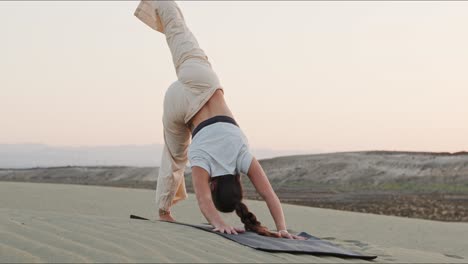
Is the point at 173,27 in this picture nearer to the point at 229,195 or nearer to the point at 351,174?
the point at 229,195

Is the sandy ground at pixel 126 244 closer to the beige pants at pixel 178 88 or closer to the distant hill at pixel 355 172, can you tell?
the beige pants at pixel 178 88

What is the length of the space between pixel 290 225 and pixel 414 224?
6.71 feet

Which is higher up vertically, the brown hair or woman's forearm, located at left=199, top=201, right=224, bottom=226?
the brown hair

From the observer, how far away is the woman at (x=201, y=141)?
5.30 meters

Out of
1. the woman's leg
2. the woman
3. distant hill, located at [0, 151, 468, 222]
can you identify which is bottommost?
distant hill, located at [0, 151, 468, 222]

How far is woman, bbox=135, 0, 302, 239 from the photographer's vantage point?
530 centimetres

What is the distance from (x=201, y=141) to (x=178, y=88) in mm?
561

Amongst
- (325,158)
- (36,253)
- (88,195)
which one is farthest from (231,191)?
(325,158)

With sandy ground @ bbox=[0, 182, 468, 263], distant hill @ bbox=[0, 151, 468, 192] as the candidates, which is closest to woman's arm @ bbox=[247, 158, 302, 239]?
sandy ground @ bbox=[0, 182, 468, 263]

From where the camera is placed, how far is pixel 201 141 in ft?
17.9

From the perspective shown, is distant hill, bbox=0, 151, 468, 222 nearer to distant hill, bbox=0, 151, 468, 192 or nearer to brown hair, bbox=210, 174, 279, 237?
distant hill, bbox=0, 151, 468, 192

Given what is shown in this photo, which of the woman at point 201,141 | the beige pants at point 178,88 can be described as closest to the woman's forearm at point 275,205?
the woman at point 201,141

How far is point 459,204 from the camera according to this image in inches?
774

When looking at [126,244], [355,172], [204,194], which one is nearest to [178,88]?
[204,194]
